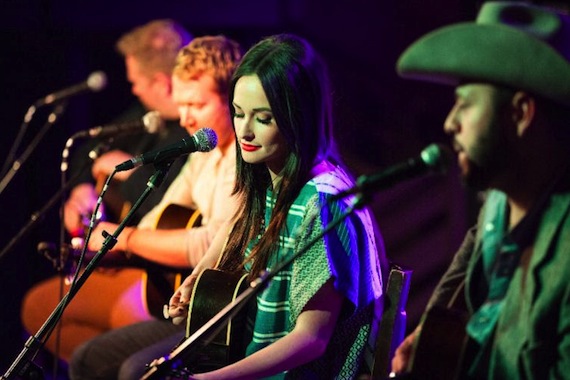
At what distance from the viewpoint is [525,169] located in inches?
86.9

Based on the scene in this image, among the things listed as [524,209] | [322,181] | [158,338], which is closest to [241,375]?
[322,181]

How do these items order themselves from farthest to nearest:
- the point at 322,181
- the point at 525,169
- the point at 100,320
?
1. the point at 100,320
2. the point at 322,181
3. the point at 525,169

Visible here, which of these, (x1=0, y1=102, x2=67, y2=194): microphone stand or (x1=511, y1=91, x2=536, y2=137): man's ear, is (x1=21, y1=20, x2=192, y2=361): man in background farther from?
(x1=511, y1=91, x2=536, y2=137): man's ear

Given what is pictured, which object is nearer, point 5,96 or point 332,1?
point 332,1

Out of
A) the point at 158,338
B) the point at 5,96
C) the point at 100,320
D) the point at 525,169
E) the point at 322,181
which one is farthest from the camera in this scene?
the point at 5,96

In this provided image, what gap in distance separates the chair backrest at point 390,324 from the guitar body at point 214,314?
459 mm

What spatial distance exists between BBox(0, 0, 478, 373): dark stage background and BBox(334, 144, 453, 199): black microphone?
9.60 ft

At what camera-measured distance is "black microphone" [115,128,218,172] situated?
A: 9.67 feet

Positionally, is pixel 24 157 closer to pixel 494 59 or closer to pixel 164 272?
pixel 164 272

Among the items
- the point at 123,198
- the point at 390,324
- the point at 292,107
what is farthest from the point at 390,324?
the point at 123,198

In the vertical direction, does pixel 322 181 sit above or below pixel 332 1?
below

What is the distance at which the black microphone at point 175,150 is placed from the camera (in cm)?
295

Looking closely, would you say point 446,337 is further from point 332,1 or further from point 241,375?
point 332,1

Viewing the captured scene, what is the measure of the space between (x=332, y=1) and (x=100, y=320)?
228 centimetres
